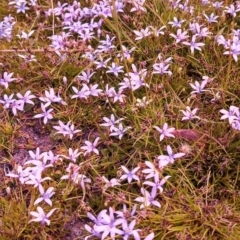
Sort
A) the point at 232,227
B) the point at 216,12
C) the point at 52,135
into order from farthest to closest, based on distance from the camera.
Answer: the point at 216,12 < the point at 52,135 < the point at 232,227

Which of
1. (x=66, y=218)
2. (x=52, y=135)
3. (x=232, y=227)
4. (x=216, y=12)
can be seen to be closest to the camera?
(x=232, y=227)

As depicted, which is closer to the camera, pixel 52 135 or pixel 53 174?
pixel 53 174

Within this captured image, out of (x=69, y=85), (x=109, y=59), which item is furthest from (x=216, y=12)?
(x=69, y=85)

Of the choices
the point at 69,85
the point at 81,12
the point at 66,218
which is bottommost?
the point at 66,218

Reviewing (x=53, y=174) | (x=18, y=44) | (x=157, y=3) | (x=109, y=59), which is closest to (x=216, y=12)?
(x=157, y=3)

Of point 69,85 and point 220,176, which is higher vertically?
point 69,85

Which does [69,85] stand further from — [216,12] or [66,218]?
[216,12]
